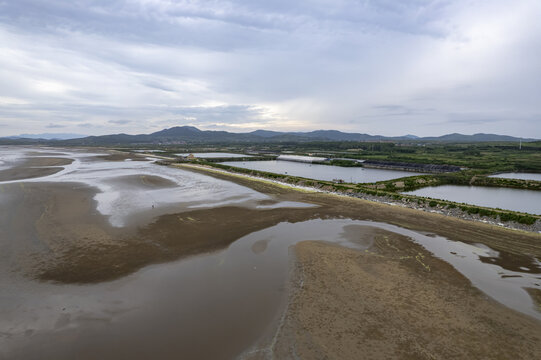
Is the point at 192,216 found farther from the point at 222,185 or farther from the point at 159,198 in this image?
the point at 222,185

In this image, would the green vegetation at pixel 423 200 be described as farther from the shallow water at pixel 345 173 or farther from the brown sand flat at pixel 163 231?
the shallow water at pixel 345 173

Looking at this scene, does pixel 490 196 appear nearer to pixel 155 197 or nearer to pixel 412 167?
pixel 412 167

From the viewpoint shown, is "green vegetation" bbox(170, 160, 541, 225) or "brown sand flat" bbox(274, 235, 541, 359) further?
"green vegetation" bbox(170, 160, 541, 225)

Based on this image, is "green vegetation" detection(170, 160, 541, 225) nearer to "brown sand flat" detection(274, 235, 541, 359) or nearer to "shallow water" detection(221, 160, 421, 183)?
"shallow water" detection(221, 160, 421, 183)

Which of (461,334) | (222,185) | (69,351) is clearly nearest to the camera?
(69,351)

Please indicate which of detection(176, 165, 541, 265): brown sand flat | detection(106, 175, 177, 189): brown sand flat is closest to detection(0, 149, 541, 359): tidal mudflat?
detection(176, 165, 541, 265): brown sand flat

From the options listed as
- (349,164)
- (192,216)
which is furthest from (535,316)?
(349,164)
